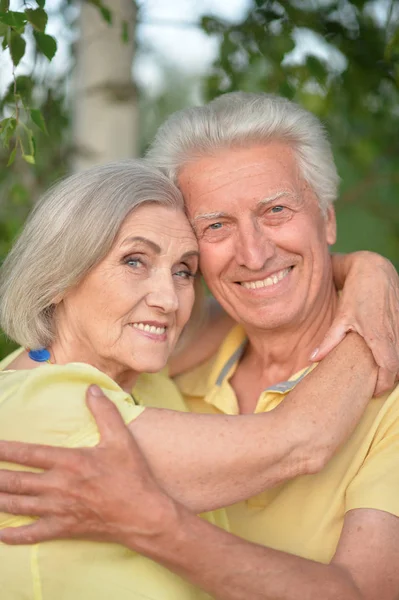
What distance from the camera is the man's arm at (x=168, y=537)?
2.11 m

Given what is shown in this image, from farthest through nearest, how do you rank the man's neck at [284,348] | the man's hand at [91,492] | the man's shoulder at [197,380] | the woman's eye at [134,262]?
the man's shoulder at [197,380] → the man's neck at [284,348] → the woman's eye at [134,262] → the man's hand at [91,492]

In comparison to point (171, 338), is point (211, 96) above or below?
above

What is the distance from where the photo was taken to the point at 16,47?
259 centimetres

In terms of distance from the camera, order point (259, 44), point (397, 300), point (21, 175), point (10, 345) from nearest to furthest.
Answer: point (397, 300) < point (259, 44) < point (10, 345) < point (21, 175)

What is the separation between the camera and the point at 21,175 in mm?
4355

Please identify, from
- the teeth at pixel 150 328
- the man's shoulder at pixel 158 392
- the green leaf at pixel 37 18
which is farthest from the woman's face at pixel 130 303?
the green leaf at pixel 37 18

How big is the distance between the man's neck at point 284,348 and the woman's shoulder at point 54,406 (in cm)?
91

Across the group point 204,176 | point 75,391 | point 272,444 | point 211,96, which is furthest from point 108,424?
point 211,96

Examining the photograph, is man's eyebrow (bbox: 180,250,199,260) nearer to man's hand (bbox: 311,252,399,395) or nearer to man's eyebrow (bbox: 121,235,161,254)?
man's eyebrow (bbox: 121,235,161,254)

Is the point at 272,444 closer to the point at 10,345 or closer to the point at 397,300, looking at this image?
the point at 397,300

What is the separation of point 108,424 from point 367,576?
82 centimetres

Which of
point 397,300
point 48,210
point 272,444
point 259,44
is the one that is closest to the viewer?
point 272,444

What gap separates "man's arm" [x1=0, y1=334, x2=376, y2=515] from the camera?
212cm

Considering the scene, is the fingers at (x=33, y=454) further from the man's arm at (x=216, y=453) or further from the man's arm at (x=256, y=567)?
the man's arm at (x=256, y=567)
